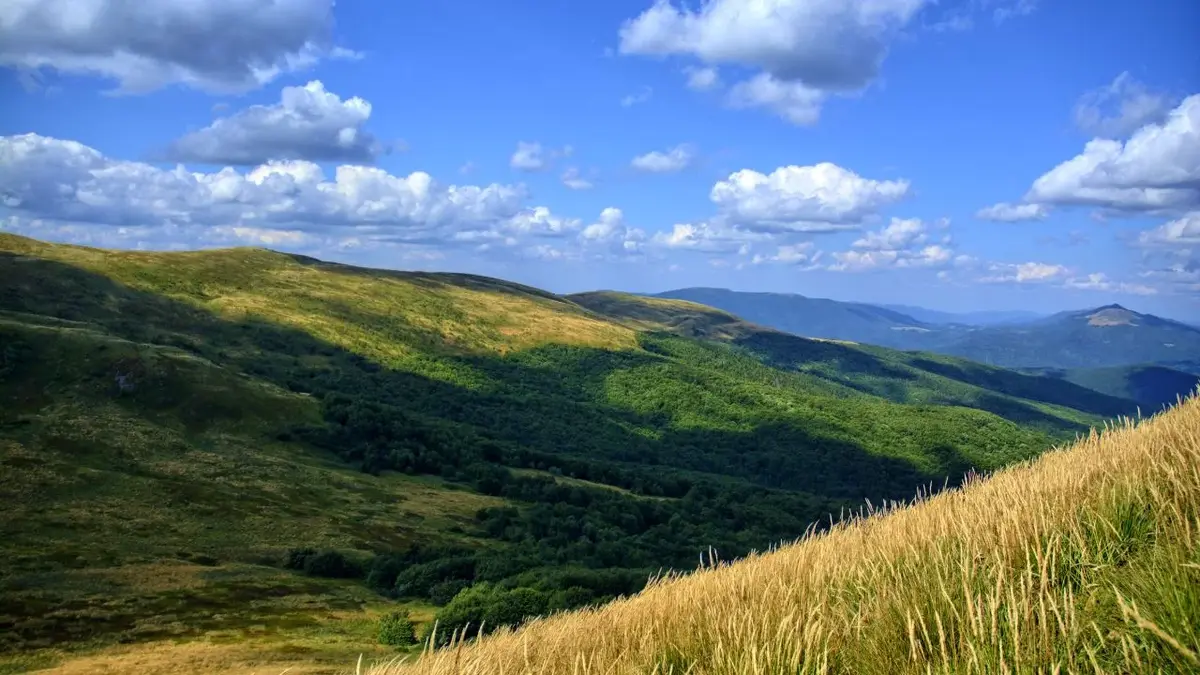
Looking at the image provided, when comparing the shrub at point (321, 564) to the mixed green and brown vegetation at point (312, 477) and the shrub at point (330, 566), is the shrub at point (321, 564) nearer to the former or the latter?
the shrub at point (330, 566)

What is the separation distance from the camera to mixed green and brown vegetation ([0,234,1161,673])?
46581 millimetres

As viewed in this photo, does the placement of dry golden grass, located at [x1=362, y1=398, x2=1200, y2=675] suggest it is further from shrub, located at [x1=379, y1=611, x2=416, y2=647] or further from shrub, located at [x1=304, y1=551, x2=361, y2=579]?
shrub, located at [x1=304, y1=551, x2=361, y2=579]

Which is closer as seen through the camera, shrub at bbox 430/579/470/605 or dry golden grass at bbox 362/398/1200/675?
dry golden grass at bbox 362/398/1200/675

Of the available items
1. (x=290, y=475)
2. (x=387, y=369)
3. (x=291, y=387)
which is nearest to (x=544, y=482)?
(x=290, y=475)

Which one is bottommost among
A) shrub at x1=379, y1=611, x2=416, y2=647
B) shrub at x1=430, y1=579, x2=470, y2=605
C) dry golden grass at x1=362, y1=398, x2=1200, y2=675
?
shrub at x1=430, y1=579, x2=470, y2=605

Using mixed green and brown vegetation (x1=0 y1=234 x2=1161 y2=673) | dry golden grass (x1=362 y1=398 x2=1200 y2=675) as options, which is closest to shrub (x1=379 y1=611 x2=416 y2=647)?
mixed green and brown vegetation (x1=0 y1=234 x2=1161 y2=673)

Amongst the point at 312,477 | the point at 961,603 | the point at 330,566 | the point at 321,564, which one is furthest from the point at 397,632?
the point at 312,477

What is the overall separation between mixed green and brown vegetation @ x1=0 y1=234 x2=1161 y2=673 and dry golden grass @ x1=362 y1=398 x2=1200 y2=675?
20.7 feet

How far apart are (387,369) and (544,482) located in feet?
252

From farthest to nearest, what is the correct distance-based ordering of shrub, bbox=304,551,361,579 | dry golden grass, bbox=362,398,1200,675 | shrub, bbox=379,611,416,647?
1. shrub, bbox=304,551,361,579
2. shrub, bbox=379,611,416,647
3. dry golden grass, bbox=362,398,1200,675

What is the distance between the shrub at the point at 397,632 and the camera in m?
43.7

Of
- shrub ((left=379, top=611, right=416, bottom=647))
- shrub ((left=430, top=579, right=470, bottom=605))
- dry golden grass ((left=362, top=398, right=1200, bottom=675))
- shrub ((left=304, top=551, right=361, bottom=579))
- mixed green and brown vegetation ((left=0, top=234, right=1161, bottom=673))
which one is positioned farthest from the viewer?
shrub ((left=304, top=551, right=361, bottom=579))

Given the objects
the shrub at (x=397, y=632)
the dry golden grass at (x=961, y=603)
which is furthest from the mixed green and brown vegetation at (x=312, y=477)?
the dry golden grass at (x=961, y=603)

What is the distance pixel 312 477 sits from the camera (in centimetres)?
8675
